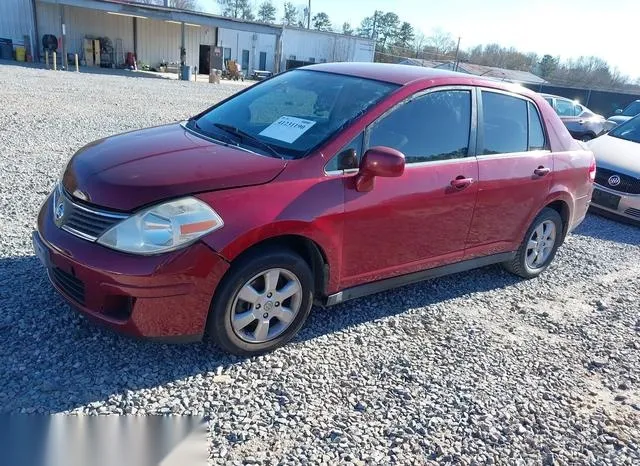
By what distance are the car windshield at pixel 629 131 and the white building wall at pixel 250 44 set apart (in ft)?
115

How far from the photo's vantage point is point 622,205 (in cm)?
748

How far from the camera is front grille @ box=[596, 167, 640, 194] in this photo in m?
7.41

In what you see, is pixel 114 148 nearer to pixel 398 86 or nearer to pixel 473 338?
pixel 398 86

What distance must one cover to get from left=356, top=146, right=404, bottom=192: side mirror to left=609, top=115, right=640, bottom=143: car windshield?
24.3 feet

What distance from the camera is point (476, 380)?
3279 millimetres

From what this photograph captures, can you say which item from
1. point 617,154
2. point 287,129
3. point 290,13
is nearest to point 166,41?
point 617,154

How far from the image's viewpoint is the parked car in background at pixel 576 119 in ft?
47.1

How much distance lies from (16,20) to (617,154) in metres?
31.9

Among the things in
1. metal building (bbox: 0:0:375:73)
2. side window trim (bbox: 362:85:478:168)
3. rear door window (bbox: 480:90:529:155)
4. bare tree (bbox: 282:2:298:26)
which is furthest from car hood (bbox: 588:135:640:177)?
bare tree (bbox: 282:2:298:26)

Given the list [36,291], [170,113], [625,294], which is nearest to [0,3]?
[170,113]

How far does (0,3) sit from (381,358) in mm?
33525

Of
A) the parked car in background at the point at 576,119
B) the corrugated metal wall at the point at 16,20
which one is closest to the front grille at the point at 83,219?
the parked car in background at the point at 576,119

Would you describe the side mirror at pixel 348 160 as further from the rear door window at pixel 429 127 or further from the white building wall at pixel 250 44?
the white building wall at pixel 250 44

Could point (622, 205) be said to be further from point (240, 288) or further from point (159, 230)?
point (159, 230)
